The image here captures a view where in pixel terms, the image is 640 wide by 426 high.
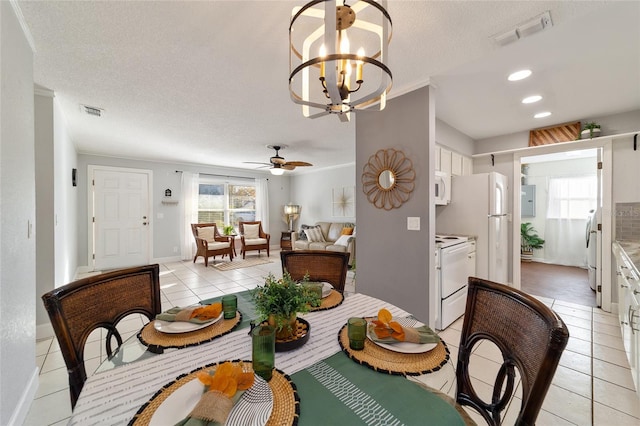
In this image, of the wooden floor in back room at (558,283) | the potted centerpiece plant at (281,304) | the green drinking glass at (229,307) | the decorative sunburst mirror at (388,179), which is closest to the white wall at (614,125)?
the wooden floor in back room at (558,283)

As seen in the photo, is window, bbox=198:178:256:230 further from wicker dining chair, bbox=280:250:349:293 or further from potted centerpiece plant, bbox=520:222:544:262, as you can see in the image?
potted centerpiece plant, bbox=520:222:544:262

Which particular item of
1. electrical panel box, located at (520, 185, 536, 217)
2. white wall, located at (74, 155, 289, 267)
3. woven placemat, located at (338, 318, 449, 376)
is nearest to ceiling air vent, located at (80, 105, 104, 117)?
white wall, located at (74, 155, 289, 267)

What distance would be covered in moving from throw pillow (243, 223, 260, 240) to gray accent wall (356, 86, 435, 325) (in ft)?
14.4

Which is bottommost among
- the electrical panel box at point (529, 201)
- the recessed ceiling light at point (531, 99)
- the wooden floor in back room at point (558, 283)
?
the wooden floor in back room at point (558, 283)

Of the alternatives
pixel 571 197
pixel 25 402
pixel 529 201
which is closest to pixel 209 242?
pixel 25 402

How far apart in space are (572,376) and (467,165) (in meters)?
2.79

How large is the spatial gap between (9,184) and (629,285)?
412 cm

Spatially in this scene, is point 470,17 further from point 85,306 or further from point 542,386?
point 85,306

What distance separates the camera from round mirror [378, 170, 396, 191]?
254 cm

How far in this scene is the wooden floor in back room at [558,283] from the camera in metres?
3.61

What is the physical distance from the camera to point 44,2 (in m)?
1.47

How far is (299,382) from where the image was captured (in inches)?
30.0

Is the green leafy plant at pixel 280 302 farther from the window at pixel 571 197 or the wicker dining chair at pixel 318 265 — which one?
the window at pixel 571 197

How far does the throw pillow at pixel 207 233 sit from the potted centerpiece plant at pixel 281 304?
5.42 metres
